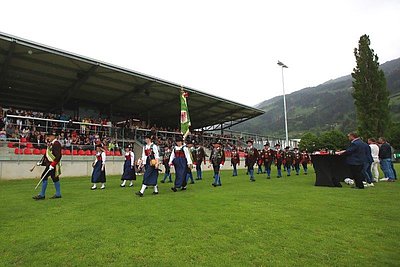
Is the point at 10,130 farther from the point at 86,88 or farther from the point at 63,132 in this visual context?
the point at 86,88

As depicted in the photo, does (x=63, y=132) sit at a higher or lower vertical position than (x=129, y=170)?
higher

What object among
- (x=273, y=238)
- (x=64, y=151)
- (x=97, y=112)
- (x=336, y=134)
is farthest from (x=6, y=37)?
(x=336, y=134)

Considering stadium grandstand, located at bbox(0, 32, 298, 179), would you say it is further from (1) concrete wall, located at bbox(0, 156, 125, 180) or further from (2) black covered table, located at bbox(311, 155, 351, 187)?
(2) black covered table, located at bbox(311, 155, 351, 187)

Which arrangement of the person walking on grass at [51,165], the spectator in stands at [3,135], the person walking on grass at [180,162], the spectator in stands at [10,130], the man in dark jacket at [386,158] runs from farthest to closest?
the spectator in stands at [10,130] → the spectator in stands at [3,135] → the man in dark jacket at [386,158] → the person walking on grass at [180,162] → the person walking on grass at [51,165]

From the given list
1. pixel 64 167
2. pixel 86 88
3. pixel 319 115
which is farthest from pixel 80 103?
pixel 319 115

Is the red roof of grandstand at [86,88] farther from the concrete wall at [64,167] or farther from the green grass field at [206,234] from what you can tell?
the green grass field at [206,234]

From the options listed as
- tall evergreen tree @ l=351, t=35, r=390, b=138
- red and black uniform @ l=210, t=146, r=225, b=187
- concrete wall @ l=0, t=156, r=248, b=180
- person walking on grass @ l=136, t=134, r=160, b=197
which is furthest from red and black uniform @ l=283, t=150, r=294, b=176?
tall evergreen tree @ l=351, t=35, r=390, b=138

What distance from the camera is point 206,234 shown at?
4016mm

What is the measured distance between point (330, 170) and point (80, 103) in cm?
2482

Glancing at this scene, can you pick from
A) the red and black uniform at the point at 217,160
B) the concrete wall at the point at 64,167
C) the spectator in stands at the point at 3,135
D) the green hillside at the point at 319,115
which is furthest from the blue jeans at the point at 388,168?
the green hillside at the point at 319,115

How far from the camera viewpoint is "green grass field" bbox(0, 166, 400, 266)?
3.13 meters

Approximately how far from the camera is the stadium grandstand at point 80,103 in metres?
16.4

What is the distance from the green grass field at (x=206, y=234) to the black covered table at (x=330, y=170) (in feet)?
11.2

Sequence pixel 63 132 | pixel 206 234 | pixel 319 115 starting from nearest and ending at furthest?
pixel 206 234 → pixel 63 132 → pixel 319 115
